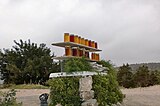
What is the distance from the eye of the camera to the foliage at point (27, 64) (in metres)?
29.4

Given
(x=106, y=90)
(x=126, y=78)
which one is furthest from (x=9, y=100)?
(x=126, y=78)

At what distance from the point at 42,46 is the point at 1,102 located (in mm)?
25445

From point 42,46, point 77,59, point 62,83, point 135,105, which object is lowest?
point 135,105

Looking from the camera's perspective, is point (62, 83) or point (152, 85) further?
point (152, 85)

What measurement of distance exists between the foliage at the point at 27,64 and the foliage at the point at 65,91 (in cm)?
1905

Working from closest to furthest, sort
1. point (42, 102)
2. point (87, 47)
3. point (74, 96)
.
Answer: point (42, 102)
point (74, 96)
point (87, 47)

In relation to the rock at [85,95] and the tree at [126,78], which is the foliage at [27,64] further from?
the rock at [85,95]

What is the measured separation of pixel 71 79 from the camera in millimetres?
10078

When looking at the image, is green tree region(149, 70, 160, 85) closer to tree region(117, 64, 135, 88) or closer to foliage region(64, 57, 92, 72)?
tree region(117, 64, 135, 88)

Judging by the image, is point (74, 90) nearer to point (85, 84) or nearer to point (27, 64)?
point (85, 84)

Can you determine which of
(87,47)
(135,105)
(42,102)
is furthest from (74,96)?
(135,105)

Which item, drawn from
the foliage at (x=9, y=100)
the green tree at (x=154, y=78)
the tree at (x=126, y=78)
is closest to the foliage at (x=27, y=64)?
the tree at (x=126, y=78)

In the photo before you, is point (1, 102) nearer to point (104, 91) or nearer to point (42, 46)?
point (104, 91)

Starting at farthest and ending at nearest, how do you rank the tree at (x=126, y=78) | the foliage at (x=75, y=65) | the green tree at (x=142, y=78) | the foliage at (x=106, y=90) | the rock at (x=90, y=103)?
the tree at (x=126, y=78) → the green tree at (x=142, y=78) → the foliage at (x=106, y=90) → the foliage at (x=75, y=65) → the rock at (x=90, y=103)
